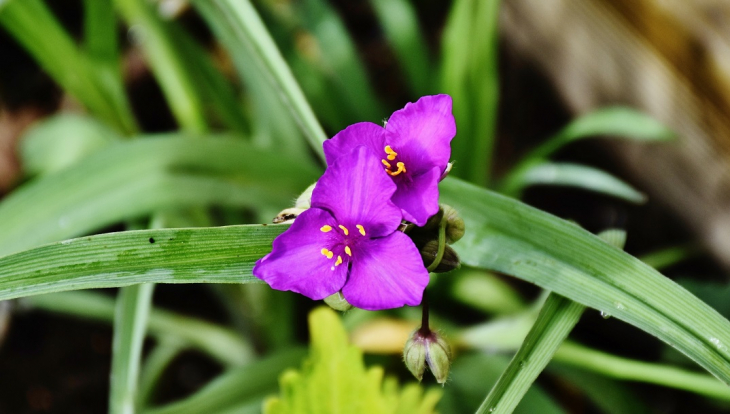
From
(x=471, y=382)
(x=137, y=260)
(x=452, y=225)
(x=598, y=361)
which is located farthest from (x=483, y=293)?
(x=137, y=260)

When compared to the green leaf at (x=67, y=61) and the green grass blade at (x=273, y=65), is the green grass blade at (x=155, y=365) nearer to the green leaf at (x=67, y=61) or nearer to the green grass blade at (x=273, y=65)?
the green leaf at (x=67, y=61)

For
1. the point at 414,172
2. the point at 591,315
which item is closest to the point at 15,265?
the point at 414,172

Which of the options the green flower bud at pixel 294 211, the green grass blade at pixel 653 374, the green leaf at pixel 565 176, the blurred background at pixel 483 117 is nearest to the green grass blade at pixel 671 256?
the blurred background at pixel 483 117

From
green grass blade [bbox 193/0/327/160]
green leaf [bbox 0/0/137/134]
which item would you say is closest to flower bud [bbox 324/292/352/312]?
green grass blade [bbox 193/0/327/160]

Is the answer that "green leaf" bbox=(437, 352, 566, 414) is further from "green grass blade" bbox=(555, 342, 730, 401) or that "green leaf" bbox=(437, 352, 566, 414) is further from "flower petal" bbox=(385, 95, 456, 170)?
"flower petal" bbox=(385, 95, 456, 170)

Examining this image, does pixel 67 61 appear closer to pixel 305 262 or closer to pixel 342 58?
pixel 342 58

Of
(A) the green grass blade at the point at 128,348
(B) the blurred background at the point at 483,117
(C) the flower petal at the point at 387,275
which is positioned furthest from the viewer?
(B) the blurred background at the point at 483,117
